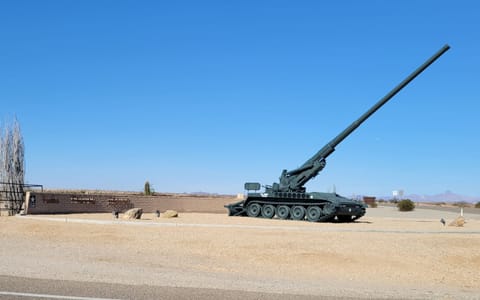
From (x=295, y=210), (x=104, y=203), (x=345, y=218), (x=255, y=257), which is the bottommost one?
(x=255, y=257)

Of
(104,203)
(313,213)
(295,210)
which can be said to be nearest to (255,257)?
(313,213)

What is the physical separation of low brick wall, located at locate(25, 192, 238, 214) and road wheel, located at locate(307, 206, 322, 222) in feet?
36.9

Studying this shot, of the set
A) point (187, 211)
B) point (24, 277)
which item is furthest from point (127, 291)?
point (187, 211)

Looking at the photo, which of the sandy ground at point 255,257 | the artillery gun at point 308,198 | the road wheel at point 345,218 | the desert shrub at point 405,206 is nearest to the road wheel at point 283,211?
the artillery gun at point 308,198

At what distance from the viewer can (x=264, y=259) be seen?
13.5 metres

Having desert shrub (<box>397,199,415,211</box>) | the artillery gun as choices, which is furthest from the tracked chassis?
Answer: desert shrub (<box>397,199,415,211</box>)

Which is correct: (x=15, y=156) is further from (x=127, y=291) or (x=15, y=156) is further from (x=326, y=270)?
(x=127, y=291)

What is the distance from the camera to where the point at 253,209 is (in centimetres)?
2989

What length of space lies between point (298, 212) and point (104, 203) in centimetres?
1130

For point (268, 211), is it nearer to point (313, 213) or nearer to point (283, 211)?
point (283, 211)

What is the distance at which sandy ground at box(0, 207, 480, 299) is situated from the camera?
31.0ft

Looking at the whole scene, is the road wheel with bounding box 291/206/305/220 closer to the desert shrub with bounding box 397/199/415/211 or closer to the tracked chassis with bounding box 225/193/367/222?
the tracked chassis with bounding box 225/193/367/222

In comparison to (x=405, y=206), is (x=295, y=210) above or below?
above

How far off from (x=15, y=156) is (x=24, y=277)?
21.0 metres
